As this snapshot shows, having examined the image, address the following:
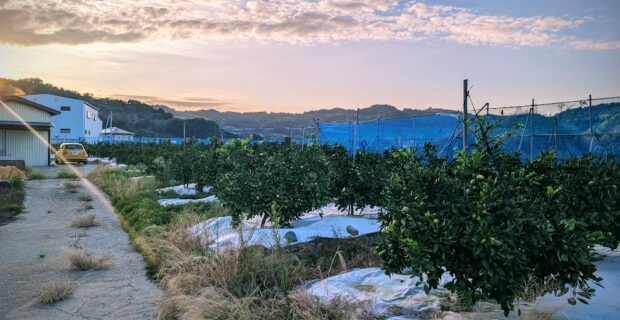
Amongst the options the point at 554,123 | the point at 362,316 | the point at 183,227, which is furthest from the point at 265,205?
the point at 554,123

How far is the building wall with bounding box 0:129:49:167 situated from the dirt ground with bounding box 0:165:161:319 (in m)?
17.7

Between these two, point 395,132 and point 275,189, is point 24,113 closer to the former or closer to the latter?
point 395,132

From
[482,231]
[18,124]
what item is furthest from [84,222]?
[18,124]

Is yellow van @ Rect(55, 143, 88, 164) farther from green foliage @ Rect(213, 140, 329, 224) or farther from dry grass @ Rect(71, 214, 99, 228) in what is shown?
green foliage @ Rect(213, 140, 329, 224)

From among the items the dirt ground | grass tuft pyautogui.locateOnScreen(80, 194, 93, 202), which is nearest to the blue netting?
grass tuft pyautogui.locateOnScreen(80, 194, 93, 202)

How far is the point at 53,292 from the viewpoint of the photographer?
6094 millimetres

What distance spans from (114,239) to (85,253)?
1927mm

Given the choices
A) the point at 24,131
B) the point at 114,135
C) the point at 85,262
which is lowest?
the point at 114,135

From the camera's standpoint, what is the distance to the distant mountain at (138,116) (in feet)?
329

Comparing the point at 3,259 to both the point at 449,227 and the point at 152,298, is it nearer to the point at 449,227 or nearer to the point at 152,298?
the point at 152,298

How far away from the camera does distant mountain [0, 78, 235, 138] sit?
100 m

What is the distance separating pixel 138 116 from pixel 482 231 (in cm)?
11340

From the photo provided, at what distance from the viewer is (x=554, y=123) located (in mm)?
15719

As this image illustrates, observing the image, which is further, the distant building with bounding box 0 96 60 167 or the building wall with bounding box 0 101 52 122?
the building wall with bounding box 0 101 52 122
